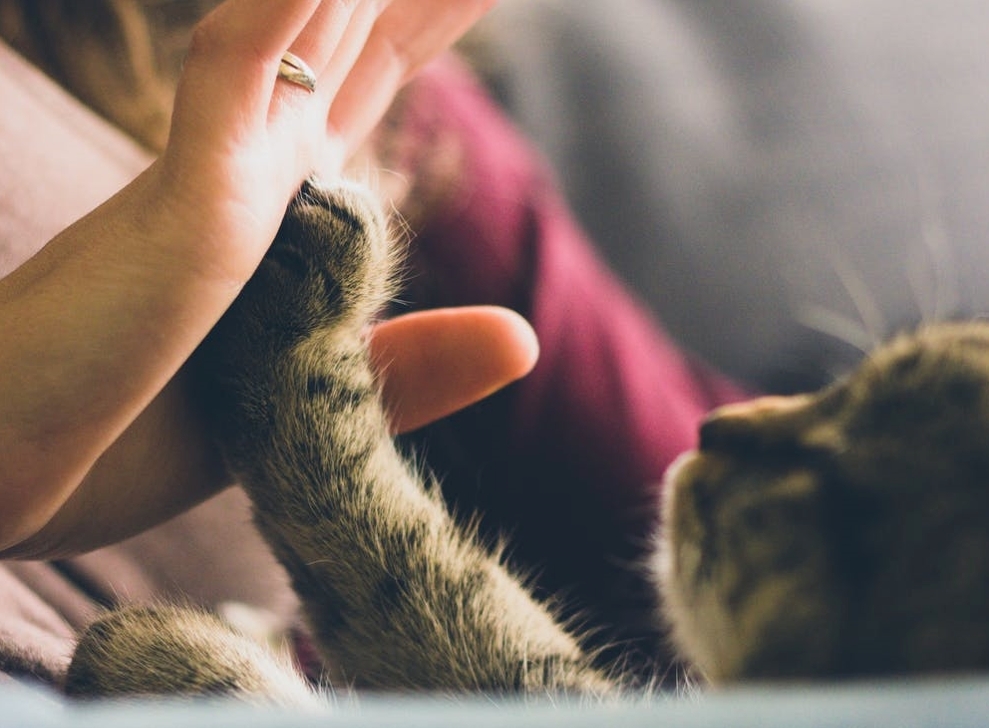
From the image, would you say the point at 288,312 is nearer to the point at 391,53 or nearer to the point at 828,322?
the point at 391,53

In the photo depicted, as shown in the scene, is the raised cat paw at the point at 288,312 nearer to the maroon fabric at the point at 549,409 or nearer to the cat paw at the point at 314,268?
the cat paw at the point at 314,268

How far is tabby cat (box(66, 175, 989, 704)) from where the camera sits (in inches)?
13.2

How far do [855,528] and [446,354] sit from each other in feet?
0.86

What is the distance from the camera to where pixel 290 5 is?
379mm

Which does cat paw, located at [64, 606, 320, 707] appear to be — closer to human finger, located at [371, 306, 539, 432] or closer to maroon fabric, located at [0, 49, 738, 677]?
human finger, located at [371, 306, 539, 432]

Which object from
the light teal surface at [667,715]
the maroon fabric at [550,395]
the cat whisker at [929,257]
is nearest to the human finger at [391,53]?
the maroon fabric at [550,395]

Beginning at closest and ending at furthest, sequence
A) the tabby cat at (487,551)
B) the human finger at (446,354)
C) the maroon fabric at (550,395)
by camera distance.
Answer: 1. the tabby cat at (487,551)
2. the human finger at (446,354)
3. the maroon fabric at (550,395)

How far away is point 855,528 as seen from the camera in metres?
0.35

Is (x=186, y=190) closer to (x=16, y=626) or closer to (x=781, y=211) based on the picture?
(x=16, y=626)

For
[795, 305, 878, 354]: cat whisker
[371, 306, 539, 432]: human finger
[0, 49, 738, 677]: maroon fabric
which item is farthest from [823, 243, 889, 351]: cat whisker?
[371, 306, 539, 432]: human finger

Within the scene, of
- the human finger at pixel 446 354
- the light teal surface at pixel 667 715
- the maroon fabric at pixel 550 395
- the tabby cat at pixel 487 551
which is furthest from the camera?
the maroon fabric at pixel 550 395

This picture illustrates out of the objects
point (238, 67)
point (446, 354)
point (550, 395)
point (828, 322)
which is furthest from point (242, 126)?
point (828, 322)

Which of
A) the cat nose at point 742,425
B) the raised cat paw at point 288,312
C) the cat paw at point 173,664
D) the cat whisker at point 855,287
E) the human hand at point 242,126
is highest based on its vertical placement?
the human hand at point 242,126

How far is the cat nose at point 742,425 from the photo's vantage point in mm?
418
